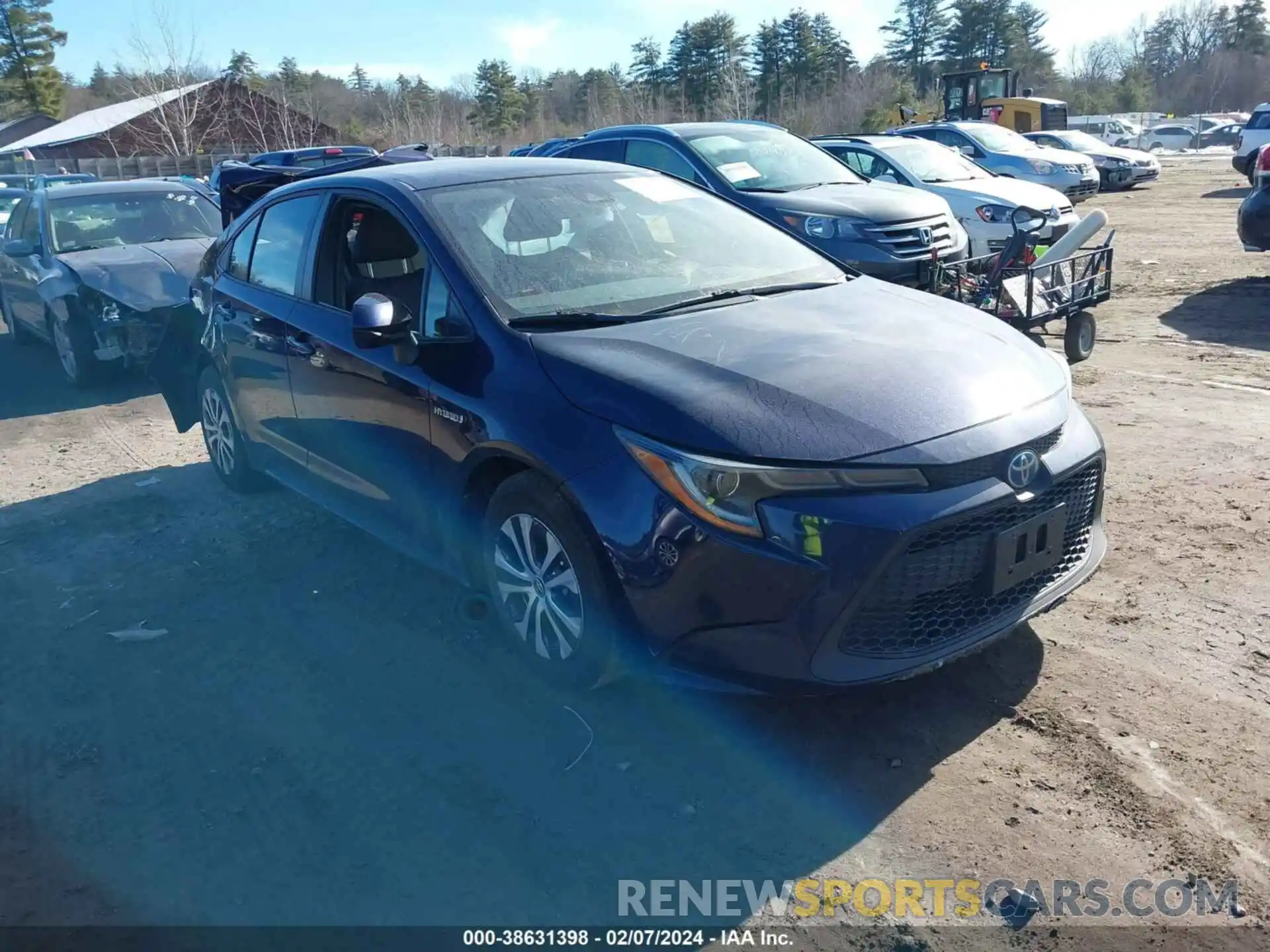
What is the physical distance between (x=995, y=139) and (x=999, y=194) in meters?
8.81

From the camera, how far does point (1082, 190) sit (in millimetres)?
21062

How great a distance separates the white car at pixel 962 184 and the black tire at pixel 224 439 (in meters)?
6.80

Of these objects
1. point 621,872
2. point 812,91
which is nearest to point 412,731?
point 621,872

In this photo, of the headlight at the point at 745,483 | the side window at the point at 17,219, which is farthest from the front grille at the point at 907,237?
the side window at the point at 17,219

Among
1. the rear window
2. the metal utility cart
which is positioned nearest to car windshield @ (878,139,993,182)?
the metal utility cart

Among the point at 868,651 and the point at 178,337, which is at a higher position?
the point at 178,337

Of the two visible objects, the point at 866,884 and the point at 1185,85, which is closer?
the point at 866,884

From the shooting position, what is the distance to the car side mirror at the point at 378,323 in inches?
149

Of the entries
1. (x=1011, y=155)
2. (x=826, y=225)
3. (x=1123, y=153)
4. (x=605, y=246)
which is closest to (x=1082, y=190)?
(x=1011, y=155)

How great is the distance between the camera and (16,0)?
70.6 m

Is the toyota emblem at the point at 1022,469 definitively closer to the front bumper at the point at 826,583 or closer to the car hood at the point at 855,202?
the front bumper at the point at 826,583

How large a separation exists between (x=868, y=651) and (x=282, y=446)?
10.9ft

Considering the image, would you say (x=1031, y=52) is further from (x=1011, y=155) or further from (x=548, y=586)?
(x=548, y=586)

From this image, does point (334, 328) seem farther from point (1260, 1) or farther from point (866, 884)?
point (1260, 1)
